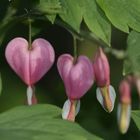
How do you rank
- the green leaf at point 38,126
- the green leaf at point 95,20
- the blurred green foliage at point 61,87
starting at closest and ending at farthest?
the green leaf at point 38,126, the green leaf at point 95,20, the blurred green foliage at point 61,87

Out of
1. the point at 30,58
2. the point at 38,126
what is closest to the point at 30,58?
the point at 30,58

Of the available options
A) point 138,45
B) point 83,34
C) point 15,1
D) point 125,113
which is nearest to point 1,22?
point 15,1

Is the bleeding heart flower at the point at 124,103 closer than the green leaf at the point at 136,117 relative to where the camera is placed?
Yes

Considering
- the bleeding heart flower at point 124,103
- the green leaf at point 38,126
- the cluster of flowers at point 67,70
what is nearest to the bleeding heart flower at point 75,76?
the cluster of flowers at point 67,70

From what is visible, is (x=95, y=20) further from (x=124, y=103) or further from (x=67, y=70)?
(x=124, y=103)

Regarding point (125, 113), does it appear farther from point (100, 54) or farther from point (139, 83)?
point (100, 54)

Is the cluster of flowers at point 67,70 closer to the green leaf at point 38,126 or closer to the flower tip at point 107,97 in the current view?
the flower tip at point 107,97

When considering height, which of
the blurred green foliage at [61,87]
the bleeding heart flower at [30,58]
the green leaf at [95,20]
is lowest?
the blurred green foliage at [61,87]
